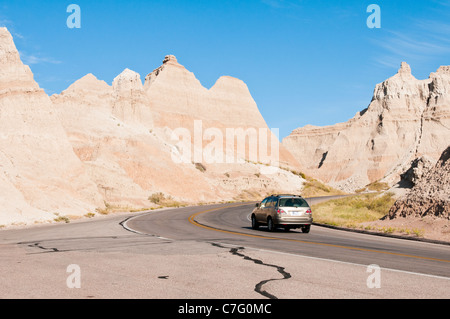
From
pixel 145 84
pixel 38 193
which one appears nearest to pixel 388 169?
pixel 145 84

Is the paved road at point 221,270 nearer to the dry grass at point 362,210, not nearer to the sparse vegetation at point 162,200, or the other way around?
the dry grass at point 362,210

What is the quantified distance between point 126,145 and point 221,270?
2434 inches

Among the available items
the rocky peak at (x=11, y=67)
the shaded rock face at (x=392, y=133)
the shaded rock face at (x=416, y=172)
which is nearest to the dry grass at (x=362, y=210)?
the shaded rock face at (x=416, y=172)

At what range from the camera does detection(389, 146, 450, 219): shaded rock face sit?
21141mm

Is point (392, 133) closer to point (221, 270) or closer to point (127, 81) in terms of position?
point (127, 81)

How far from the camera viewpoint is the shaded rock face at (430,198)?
21.1 metres

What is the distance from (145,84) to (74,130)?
49.8 metres

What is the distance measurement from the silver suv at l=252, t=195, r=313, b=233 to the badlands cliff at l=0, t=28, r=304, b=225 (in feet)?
48.6

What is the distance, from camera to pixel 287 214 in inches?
806

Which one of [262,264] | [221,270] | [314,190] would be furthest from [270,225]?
[314,190]

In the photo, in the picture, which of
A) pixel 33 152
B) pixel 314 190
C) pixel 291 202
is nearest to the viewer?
pixel 291 202
